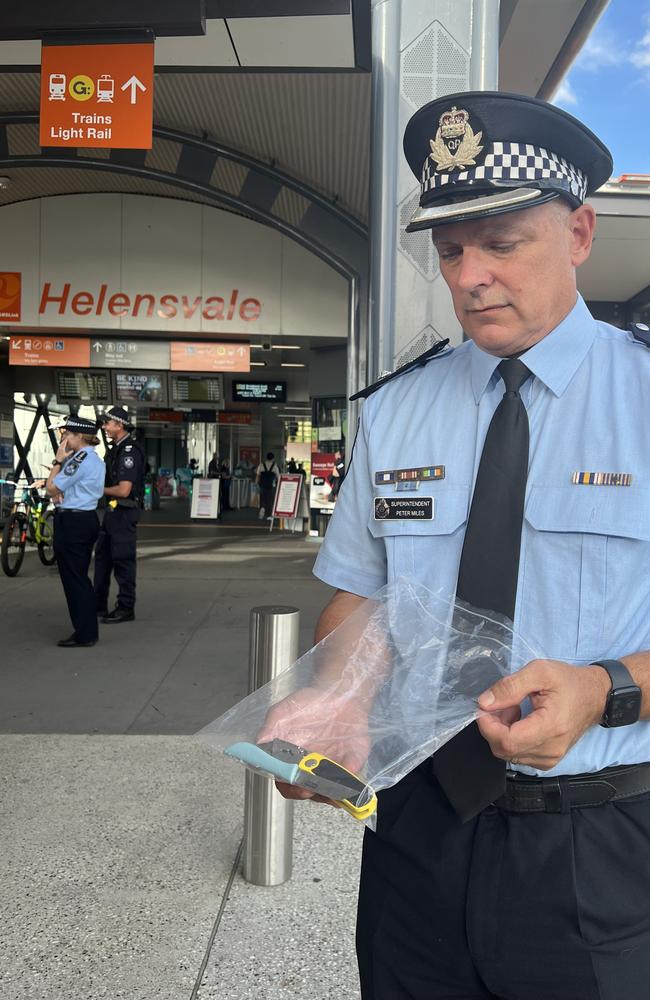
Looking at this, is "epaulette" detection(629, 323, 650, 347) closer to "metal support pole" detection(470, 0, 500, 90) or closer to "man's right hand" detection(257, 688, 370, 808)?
"man's right hand" detection(257, 688, 370, 808)

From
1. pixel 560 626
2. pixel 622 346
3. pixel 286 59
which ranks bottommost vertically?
pixel 560 626

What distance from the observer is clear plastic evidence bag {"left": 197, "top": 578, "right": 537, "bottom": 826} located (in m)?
1.07

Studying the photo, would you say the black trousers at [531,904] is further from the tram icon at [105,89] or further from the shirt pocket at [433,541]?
the tram icon at [105,89]

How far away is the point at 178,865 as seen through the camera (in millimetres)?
3062

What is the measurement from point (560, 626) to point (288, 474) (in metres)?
15.7

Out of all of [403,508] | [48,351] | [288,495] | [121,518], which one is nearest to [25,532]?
[48,351]

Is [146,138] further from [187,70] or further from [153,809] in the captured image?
[153,809]

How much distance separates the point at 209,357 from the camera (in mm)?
13070

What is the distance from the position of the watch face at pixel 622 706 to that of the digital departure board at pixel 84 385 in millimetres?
15365

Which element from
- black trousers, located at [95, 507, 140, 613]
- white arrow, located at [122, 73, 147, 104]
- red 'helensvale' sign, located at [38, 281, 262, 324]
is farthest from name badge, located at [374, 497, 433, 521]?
red 'helensvale' sign, located at [38, 281, 262, 324]

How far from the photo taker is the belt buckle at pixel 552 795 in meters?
1.14

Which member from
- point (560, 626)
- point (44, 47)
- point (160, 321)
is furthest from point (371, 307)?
point (160, 321)

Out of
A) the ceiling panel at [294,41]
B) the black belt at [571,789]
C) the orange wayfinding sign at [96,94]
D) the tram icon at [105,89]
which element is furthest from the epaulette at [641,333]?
the ceiling panel at [294,41]

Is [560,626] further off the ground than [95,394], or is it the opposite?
[95,394]
